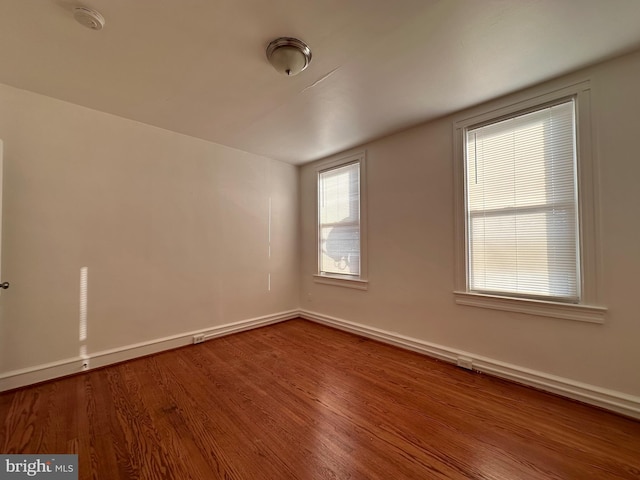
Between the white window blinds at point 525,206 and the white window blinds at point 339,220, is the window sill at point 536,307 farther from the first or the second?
the white window blinds at point 339,220

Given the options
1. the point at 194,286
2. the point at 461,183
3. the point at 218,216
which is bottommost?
the point at 194,286

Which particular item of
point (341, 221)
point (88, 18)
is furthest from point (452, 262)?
point (88, 18)

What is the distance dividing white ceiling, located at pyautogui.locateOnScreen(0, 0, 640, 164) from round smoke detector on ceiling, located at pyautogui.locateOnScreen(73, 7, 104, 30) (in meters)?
0.03

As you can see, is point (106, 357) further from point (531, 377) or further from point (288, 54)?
point (531, 377)

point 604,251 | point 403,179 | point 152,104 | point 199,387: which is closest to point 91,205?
point 152,104

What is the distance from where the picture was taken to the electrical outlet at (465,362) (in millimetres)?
2510

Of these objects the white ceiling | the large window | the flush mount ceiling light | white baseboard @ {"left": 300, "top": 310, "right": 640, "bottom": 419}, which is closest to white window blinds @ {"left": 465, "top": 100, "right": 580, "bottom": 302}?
the white ceiling

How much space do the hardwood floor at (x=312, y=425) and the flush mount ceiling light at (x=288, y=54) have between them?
252cm

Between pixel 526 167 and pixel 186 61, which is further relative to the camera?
pixel 526 167

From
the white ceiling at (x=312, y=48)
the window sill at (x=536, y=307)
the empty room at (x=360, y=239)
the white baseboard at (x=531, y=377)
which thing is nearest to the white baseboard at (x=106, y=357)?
the empty room at (x=360, y=239)

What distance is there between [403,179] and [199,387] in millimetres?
2995

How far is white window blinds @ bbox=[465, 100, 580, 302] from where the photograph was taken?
6.85ft

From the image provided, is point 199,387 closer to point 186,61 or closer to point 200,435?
point 200,435

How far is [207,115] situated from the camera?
8.87ft
